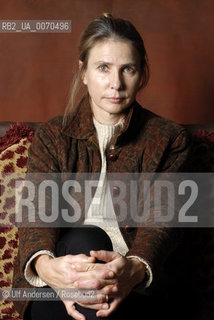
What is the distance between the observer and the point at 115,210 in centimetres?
148

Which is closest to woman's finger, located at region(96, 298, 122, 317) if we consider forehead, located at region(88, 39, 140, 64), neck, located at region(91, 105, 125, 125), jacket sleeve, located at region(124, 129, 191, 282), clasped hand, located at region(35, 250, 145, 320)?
clasped hand, located at region(35, 250, 145, 320)

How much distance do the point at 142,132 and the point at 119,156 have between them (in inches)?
4.1

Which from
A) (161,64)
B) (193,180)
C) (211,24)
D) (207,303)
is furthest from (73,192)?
(211,24)

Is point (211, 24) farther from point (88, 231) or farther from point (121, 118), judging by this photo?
point (88, 231)

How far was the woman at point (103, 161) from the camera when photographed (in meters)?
1.21

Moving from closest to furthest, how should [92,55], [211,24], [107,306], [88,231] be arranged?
1. [107,306]
2. [88,231]
3. [92,55]
4. [211,24]

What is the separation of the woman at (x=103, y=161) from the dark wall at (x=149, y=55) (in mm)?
A: 744

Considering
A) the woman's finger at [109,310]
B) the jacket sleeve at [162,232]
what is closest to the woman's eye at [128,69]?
the jacket sleeve at [162,232]

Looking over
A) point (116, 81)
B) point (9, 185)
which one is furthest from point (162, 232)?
point (9, 185)

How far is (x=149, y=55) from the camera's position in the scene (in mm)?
2270

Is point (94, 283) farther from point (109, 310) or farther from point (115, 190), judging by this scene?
point (115, 190)

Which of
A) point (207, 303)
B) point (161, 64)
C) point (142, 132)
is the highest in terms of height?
point (161, 64)

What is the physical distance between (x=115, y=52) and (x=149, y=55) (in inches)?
36.0

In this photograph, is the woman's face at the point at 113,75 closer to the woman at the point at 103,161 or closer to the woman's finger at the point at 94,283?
the woman at the point at 103,161
